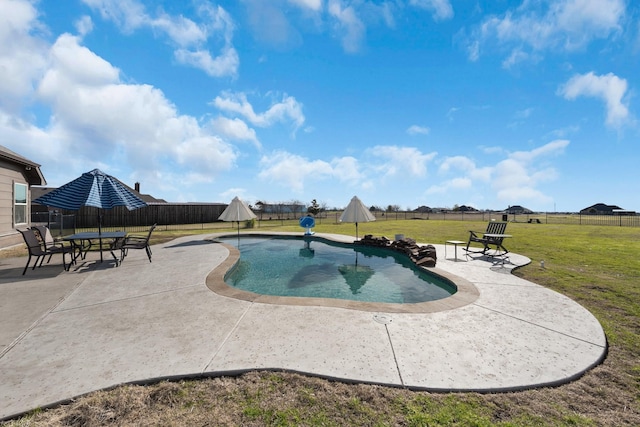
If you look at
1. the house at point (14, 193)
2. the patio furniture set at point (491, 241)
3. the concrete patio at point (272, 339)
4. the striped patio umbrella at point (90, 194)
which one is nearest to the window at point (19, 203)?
the house at point (14, 193)

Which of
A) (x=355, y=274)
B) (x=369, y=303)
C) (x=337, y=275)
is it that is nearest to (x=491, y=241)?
(x=355, y=274)

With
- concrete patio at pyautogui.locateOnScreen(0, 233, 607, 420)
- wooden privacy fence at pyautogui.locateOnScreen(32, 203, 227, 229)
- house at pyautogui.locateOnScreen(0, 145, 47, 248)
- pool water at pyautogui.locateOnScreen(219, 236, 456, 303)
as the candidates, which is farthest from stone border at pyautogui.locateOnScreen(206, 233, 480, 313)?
wooden privacy fence at pyautogui.locateOnScreen(32, 203, 227, 229)

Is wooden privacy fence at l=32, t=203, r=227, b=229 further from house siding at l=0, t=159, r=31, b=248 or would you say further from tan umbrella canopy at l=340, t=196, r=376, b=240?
tan umbrella canopy at l=340, t=196, r=376, b=240

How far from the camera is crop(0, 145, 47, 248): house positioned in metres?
10.0

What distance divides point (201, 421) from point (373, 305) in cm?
312

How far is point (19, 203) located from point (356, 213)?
1451cm

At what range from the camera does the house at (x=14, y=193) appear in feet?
32.9

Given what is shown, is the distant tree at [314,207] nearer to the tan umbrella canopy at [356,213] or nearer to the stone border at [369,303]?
the tan umbrella canopy at [356,213]

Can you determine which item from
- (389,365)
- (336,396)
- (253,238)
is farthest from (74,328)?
(253,238)

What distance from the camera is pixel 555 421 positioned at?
2.12m

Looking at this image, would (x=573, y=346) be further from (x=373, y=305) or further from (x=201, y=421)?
(x=201, y=421)

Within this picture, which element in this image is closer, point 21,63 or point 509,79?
point 21,63

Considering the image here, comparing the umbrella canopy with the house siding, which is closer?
the umbrella canopy

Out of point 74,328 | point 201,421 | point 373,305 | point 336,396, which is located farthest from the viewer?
point 373,305
